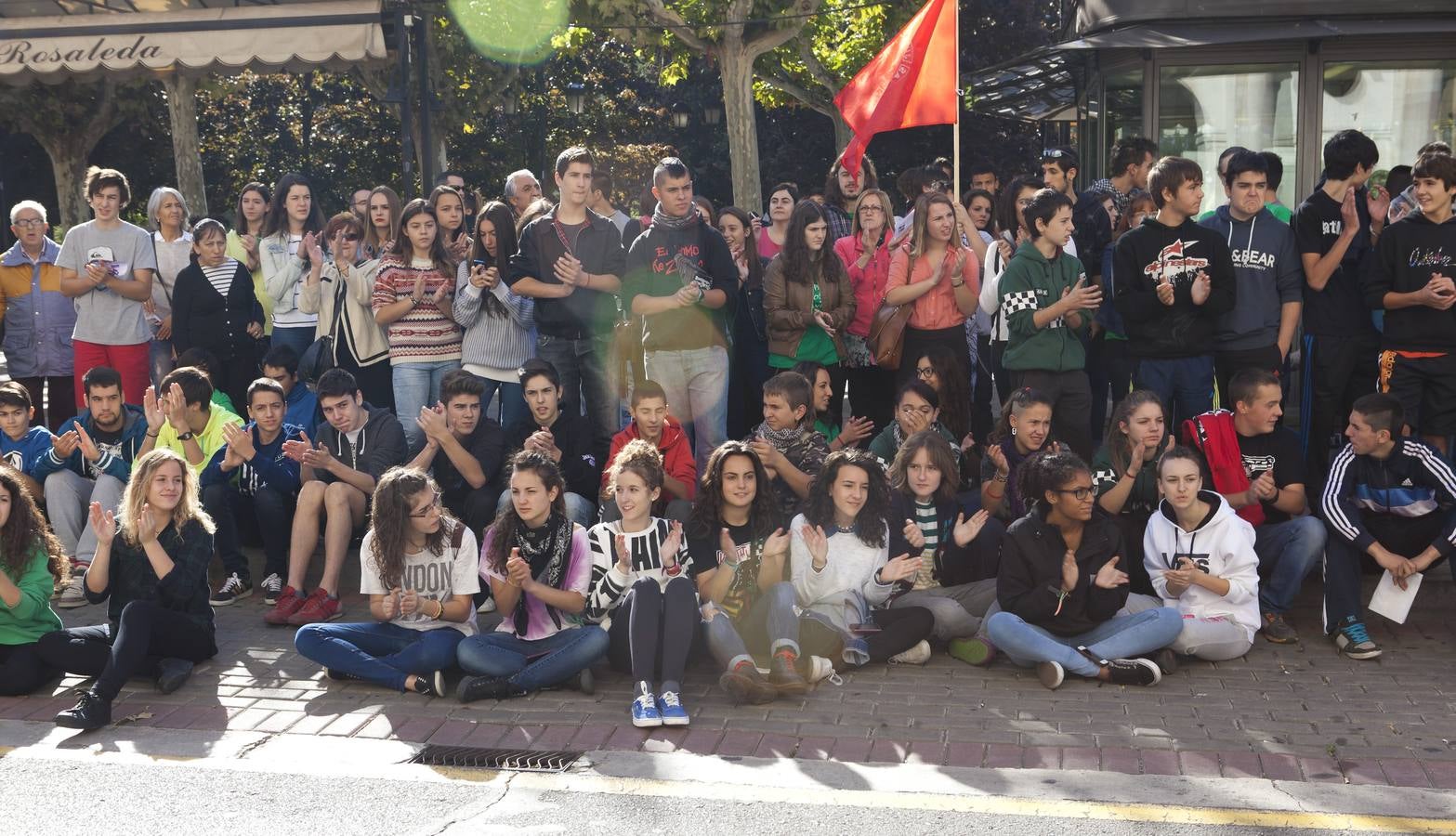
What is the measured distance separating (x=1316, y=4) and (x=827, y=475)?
21.6 ft

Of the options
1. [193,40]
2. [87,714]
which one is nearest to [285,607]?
[87,714]

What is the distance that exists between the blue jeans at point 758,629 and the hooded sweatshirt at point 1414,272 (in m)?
3.56

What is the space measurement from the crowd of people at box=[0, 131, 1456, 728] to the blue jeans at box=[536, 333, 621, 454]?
23mm

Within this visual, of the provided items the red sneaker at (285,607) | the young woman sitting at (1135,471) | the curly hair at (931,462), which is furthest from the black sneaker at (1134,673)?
the red sneaker at (285,607)

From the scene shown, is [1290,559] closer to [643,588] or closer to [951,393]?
[951,393]

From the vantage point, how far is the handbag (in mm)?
8570

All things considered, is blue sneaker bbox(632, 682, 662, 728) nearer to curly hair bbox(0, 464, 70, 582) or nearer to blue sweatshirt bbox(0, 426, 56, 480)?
curly hair bbox(0, 464, 70, 582)

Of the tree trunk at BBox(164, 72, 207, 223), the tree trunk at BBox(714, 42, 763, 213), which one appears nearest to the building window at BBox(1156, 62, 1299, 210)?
the tree trunk at BBox(714, 42, 763, 213)

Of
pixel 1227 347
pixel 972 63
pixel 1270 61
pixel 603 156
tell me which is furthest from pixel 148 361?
pixel 603 156

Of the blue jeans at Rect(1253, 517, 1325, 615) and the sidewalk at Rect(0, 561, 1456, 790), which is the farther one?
the blue jeans at Rect(1253, 517, 1325, 615)

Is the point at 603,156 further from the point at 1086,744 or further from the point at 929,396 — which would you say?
the point at 1086,744

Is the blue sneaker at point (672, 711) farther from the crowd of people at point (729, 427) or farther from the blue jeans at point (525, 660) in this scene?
the blue jeans at point (525, 660)

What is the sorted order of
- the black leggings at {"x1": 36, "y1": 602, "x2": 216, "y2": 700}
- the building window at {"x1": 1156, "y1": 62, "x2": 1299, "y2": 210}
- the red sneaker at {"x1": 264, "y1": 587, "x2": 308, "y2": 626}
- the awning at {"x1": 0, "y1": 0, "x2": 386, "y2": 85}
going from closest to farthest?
the black leggings at {"x1": 36, "y1": 602, "x2": 216, "y2": 700}
the red sneaker at {"x1": 264, "y1": 587, "x2": 308, "y2": 626}
the building window at {"x1": 1156, "y1": 62, "x2": 1299, "y2": 210}
the awning at {"x1": 0, "y1": 0, "x2": 386, "y2": 85}

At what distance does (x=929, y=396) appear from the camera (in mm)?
7648
